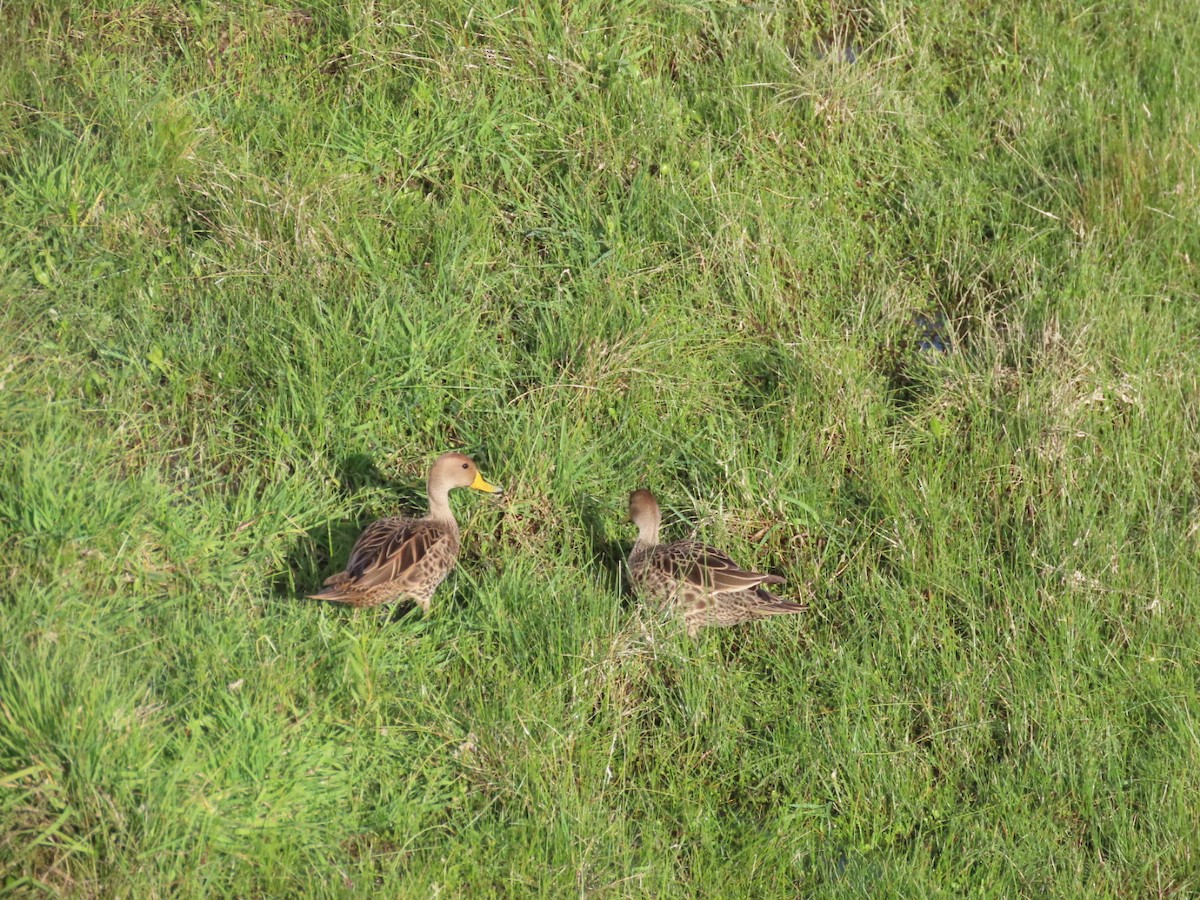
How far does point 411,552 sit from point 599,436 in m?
1.24

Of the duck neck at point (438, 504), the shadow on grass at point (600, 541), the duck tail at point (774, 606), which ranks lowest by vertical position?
the duck tail at point (774, 606)

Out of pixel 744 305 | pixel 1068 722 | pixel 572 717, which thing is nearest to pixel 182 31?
pixel 744 305

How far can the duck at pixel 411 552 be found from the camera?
5.21m

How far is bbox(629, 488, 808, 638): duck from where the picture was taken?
5578 millimetres

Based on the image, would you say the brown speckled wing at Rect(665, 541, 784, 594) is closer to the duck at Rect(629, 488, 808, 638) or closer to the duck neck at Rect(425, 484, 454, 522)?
the duck at Rect(629, 488, 808, 638)

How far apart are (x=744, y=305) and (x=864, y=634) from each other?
1889 millimetres

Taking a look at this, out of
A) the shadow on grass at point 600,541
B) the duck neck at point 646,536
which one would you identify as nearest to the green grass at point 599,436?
the shadow on grass at point 600,541

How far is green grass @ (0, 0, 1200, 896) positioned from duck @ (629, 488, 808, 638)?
14cm

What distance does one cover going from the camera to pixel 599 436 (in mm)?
6223

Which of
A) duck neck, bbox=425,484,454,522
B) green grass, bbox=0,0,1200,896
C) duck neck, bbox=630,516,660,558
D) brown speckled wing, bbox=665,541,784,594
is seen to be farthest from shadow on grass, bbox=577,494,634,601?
duck neck, bbox=425,484,454,522

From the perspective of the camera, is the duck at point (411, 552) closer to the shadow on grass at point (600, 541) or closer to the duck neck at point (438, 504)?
the duck neck at point (438, 504)

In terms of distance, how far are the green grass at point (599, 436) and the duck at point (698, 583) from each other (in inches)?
5.4

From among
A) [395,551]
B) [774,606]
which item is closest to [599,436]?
[774,606]

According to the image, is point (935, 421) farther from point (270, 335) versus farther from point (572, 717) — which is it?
point (270, 335)
